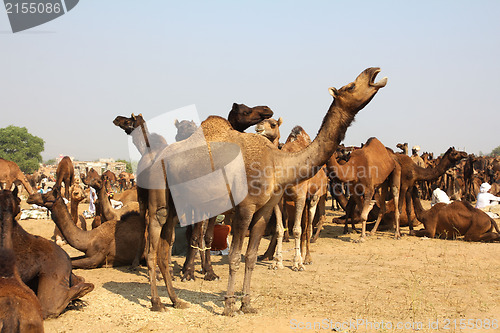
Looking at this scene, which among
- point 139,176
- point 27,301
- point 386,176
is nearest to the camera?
point 27,301

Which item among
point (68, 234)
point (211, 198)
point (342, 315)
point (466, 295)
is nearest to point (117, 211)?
point (68, 234)

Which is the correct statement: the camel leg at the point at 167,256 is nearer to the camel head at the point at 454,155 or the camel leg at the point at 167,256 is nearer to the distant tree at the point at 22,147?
the camel head at the point at 454,155

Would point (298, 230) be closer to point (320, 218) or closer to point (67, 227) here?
point (320, 218)

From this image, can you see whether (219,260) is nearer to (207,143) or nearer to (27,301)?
(207,143)

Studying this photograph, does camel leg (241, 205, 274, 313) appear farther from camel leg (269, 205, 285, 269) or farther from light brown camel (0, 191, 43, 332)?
camel leg (269, 205, 285, 269)

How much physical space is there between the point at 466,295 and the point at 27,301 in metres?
6.09

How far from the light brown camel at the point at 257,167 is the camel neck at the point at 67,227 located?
2.47 metres

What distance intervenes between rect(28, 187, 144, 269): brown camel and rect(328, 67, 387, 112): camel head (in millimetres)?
4280

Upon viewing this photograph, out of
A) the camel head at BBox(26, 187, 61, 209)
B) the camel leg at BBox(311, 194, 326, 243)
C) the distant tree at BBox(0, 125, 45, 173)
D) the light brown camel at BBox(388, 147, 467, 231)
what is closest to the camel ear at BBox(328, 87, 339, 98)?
the camel head at BBox(26, 187, 61, 209)

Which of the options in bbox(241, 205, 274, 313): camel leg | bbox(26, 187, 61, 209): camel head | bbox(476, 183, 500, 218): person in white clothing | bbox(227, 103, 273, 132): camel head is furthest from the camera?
bbox(476, 183, 500, 218): person in white clothing

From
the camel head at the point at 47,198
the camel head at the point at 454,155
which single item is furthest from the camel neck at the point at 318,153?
the camel head at the point at 454,155

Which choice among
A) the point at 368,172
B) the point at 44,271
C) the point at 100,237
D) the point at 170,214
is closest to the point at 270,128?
the point at 170,214

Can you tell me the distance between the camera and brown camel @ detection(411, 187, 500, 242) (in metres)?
11.8

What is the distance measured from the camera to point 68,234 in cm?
791
